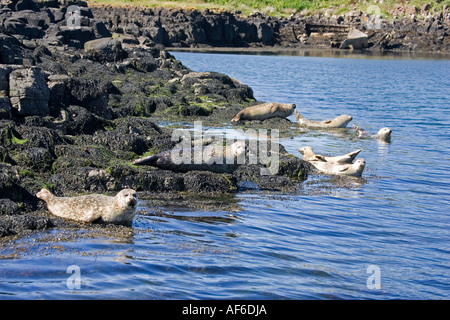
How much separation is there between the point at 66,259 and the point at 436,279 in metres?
3.90

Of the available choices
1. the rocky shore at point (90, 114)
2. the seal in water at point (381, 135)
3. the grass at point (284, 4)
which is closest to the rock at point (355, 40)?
the grass at point (284, 4)

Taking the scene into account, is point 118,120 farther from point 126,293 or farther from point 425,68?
point 425,68

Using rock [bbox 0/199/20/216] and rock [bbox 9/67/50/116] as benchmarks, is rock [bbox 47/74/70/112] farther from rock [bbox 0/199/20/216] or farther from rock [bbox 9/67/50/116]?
rock [bbox 0/199/20/216]

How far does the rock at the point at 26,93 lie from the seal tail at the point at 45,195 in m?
4.08

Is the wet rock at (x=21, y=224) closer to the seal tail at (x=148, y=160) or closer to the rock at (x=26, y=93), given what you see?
the seal tail at (x=148, y=160)

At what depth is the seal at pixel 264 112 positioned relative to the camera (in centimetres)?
1723

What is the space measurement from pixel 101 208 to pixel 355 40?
209 feet

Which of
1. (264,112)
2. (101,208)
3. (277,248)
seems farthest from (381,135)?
(101,208)

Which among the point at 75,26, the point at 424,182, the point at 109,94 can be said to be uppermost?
the point at 75,26

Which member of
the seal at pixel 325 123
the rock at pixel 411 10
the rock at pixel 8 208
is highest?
the rock at pixel 411 10

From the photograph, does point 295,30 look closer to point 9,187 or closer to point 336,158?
point 336,158

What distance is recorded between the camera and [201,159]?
1048 centimetres

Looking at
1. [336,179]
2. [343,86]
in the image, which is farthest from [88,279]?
[343,86]
